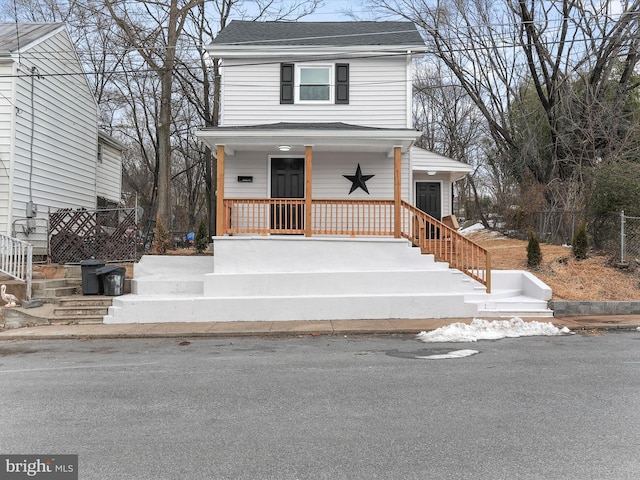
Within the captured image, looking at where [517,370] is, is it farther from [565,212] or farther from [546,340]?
[565,212]

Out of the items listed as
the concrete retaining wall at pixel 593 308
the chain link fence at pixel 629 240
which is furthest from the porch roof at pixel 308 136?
the chain link fence at pixel 629 240

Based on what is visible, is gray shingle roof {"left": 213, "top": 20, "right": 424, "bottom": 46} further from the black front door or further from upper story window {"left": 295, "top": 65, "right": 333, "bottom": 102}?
the black front door

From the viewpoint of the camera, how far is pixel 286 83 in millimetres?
14023

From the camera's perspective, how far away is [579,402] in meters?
4.80

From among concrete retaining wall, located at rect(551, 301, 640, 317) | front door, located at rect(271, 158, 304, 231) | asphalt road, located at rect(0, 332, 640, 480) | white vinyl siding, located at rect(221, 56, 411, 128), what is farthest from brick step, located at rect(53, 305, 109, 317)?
concrete retaining wall, located at rect(551, 301, 640, 317)

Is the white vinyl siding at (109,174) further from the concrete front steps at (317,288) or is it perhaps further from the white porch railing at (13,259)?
the concrete front steps at (317,288)

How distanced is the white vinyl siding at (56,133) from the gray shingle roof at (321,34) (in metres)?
5.33

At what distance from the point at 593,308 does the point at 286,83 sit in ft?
33.7

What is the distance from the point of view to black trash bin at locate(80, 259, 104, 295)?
11.5 m

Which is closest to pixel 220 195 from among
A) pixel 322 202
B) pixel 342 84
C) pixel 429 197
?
pixel 322 202

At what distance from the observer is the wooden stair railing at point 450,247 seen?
38.0ft

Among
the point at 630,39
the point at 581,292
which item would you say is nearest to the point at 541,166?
the point at 630,39

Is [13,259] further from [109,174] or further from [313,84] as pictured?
[313,84]

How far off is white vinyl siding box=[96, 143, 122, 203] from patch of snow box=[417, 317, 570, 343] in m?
15.3
